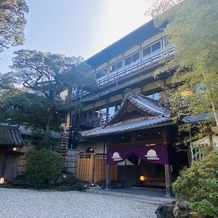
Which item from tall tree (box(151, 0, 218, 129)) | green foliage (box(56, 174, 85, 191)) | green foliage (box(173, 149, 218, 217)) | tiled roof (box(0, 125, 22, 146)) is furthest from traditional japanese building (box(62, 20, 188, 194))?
tiled roof (box(0, 125, 22, 146))

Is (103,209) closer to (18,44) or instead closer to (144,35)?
(18,44)

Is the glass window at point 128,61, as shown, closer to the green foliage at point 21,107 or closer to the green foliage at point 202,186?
the green foliage at point 21,107

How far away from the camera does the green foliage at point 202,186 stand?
13.8 ft

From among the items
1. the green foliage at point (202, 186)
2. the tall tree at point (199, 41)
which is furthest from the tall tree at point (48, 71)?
the green foliage at point (202, 186)

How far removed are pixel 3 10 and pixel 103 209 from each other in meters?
8.34

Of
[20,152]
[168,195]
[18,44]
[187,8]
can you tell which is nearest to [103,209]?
[168,195]

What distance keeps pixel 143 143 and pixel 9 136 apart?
936 centimetres

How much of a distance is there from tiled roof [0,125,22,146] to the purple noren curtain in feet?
21.4

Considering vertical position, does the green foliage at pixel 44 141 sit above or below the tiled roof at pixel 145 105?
below

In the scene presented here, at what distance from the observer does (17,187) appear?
1212cm

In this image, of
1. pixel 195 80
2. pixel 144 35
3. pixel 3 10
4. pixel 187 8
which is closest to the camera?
pixel 187 8

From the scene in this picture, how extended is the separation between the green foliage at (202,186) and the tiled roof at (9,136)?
12.0 metres

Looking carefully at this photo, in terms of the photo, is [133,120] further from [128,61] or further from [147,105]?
[128,61]

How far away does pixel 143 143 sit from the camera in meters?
10.6
